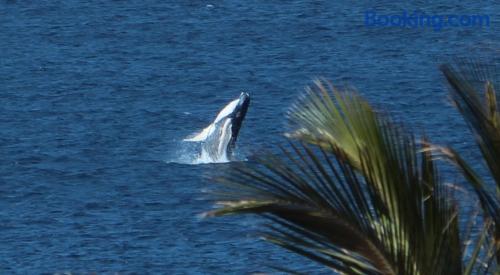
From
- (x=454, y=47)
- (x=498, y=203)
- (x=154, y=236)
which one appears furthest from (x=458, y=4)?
(x=498, y=203)

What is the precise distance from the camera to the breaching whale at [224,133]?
40.2 m

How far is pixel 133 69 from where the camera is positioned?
62.7 m

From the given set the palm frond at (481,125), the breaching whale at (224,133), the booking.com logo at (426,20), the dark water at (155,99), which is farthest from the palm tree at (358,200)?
the booking.com logo at (426,20)

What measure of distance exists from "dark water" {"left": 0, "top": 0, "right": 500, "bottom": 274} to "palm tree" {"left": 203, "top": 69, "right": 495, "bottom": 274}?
40.3ft

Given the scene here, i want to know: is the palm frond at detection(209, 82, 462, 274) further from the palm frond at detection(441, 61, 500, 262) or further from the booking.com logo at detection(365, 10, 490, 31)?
the booking.com logo at detection(365, 10, 490, 31)

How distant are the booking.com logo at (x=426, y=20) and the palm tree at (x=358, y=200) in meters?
65.1

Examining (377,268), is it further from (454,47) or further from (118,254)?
(454,47)

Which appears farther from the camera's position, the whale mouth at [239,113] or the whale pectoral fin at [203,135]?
the whale pectoral fin at [203,135]

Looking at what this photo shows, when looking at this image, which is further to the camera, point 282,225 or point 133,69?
point 133,69

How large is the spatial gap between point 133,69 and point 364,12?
16.4 m

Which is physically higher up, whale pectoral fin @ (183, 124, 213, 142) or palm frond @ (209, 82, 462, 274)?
palm frond @ (209, 82, 462, 274)

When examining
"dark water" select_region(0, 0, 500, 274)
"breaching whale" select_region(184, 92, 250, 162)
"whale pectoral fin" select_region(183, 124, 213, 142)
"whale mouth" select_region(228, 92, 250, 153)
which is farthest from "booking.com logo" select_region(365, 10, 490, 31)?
"whale mouth" select_region(228, 92, 250, 153)

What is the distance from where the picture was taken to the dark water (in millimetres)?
35125

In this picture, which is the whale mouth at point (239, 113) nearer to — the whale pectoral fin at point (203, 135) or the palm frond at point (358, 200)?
the whale pectoral fin at point (203, 135)
